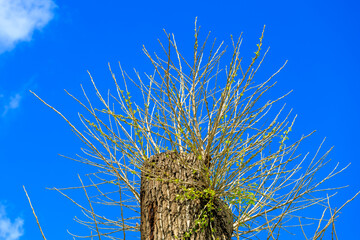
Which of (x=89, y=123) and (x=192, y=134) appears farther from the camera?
(x=89, y=123)

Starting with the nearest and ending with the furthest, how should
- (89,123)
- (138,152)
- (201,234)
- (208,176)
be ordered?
(201,234)
(208,176)
(89,123)
(138,152)

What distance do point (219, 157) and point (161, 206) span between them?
74 cm

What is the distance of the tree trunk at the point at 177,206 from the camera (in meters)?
3.13

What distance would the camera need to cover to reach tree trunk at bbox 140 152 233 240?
3.13m

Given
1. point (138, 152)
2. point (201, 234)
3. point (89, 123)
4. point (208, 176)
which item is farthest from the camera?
point (138, 152)

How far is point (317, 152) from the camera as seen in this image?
3.43 m

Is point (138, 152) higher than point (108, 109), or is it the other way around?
point (108, 109)

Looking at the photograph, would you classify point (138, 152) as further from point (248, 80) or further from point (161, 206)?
point (248, 80)

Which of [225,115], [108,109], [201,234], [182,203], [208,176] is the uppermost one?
[108,109]

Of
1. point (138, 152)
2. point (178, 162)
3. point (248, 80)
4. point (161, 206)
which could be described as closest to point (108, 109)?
point (138, 152)

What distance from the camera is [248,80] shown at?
10.8 ft

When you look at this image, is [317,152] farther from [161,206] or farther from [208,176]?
[161,206]

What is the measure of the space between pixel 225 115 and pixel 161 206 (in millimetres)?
1103

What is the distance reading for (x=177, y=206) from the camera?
3.21m
